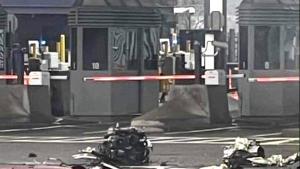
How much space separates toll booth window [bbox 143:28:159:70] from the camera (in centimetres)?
1301

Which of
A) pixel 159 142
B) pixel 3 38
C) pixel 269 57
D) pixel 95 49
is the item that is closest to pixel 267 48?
pixel 269 57

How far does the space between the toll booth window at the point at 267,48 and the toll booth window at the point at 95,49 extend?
2787 millimetres

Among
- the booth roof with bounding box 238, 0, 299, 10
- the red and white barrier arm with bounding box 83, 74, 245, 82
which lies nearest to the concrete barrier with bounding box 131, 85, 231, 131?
the red and white barrier arm with bounding box 83, 74, 245, 82

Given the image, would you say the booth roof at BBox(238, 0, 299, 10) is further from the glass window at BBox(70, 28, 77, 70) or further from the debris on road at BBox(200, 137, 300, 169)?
the glass window at BBox(70, 28, 77, 70)

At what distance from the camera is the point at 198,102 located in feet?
42.9

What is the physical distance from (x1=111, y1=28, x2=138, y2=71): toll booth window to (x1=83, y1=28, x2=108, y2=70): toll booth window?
13cm

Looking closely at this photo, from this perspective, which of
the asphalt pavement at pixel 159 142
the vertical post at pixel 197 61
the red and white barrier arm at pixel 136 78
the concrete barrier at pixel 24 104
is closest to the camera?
the asphalt pavement at pixel 159 142

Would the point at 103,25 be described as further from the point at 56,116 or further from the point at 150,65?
the point at 56,116

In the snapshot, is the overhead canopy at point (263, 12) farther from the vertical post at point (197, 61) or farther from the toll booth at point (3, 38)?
the toll booth at point (3, 38)

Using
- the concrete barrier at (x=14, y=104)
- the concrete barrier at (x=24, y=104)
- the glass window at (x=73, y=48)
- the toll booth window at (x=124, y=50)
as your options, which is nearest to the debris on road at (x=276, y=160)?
the concrete barrier at (x=24, y=104)

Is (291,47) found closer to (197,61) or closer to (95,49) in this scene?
(197,61)

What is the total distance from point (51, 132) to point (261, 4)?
10.0ft

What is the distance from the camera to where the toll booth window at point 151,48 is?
42.7 feet

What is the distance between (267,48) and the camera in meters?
11.8
